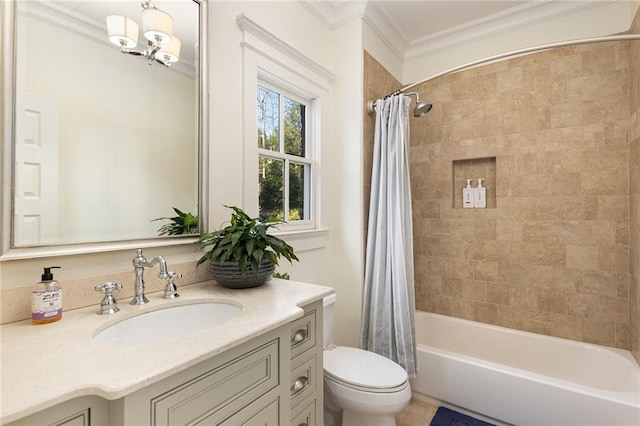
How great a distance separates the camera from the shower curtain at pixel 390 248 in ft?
6.61

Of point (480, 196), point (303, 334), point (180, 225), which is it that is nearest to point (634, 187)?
point (480, 196)

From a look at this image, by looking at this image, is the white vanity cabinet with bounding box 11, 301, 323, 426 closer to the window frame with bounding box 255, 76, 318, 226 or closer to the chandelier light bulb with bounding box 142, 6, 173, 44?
the window frame with bounding box 255, 76, 318, 226

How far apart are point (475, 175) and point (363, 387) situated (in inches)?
73.2

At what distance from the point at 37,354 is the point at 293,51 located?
5.94 ft

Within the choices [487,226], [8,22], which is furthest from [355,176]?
[8,22]

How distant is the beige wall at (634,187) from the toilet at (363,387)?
1.47 metres

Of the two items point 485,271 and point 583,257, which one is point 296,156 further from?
point 583,257

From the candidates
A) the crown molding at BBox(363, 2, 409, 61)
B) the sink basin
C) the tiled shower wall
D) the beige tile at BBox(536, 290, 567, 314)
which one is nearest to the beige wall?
the tiled shower wall

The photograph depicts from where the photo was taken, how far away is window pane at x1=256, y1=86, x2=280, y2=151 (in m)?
1.79

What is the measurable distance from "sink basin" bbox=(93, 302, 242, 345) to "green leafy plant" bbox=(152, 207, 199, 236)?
32cm

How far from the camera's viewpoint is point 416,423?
184 centimetres

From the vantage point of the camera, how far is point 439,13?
2.26 m

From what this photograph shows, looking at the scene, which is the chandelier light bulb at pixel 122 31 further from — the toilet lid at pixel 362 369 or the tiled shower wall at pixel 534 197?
the toilet lid at pixel 362 369

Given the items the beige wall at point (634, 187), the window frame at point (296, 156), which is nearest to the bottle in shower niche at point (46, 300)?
the window frame at point (296, 156)
